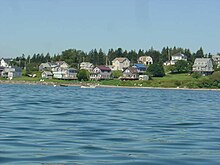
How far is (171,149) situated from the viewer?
13.5m

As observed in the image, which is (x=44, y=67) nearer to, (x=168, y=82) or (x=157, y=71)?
(x=157, y=71)

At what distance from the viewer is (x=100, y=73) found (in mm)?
157250

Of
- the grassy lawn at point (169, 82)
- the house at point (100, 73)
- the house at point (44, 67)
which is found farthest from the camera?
the house at point (44, 67)

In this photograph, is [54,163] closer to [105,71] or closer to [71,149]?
[71,149]

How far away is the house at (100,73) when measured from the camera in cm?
15721

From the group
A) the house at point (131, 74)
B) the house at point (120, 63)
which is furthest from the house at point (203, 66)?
the house at point (120, 63)

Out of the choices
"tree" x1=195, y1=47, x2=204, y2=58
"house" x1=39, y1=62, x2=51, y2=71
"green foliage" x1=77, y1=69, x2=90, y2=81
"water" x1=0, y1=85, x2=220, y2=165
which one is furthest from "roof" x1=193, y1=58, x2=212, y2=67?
"water" x1=0, y1=85, x2=220, y2=165

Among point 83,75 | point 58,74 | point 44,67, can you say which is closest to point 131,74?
point 83,75

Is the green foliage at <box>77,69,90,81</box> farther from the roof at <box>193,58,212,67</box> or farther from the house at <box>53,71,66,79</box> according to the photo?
the roof at <box>193,58,212,67</box>

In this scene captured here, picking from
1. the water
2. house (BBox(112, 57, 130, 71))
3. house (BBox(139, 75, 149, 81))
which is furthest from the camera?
house (BBox(112, 57, 130, 71))

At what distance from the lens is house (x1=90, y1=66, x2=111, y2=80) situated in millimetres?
157212

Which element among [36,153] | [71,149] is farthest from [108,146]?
[36,153]

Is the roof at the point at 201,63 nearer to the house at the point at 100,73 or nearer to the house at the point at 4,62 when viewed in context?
the house at the point at 100,73

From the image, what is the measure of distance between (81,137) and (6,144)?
2.58 meters
